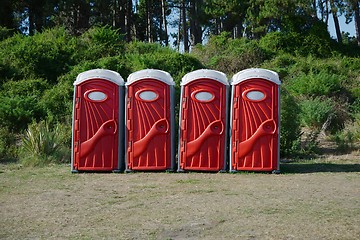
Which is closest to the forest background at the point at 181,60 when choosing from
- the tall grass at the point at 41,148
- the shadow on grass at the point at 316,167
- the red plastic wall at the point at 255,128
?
the tall grass at the point at 41,148

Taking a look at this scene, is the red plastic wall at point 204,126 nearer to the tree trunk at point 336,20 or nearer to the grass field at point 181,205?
the grass field at point 181,205

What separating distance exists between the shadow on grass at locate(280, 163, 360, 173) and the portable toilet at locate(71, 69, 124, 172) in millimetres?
3541

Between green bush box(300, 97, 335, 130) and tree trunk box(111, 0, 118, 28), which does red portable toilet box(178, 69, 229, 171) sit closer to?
green bush box(300, 97, 335, 130)

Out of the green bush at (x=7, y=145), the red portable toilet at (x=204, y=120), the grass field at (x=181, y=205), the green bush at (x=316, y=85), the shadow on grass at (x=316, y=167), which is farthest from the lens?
the green bush at (x=316, y=85)

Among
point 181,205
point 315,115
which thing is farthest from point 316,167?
point 315,115

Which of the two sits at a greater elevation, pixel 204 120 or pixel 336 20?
pixel 336 20

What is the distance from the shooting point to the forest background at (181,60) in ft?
50.3

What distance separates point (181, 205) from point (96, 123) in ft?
13.6

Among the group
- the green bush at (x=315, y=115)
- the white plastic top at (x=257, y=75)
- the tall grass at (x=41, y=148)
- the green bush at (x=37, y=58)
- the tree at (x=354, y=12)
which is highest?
the tree at (x=354, y=12)

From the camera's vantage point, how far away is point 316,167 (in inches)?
505

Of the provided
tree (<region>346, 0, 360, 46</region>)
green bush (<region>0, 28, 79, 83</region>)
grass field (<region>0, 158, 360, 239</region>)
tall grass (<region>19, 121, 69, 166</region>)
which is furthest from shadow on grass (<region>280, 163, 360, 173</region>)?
tree (<region>346, 0, 360, 46</region>)

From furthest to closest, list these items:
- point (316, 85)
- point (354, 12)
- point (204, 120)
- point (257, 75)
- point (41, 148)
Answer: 1. point (354, 12)
2. point (316, 85)
3. point (41, 148)
4. point (204, 120)
5. point (257, 75)

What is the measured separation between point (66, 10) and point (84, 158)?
931 inches

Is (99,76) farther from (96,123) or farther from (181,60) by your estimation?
(181,60)
